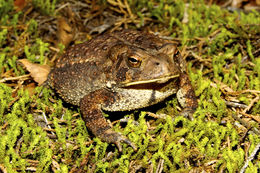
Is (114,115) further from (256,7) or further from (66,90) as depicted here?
(256,7)

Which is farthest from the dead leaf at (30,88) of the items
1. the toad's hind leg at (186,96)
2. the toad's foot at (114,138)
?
the toad's hind leg at (186,96)

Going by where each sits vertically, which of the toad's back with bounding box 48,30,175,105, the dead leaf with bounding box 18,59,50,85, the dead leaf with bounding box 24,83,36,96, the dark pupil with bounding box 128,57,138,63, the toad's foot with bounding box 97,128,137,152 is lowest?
the dead leaf with bounding box 24,83,36,96

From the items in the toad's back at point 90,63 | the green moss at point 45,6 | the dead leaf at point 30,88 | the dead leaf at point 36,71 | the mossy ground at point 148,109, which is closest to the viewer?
the mossy ground at point 148,109

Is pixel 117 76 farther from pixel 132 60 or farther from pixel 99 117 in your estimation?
pixel 99 117

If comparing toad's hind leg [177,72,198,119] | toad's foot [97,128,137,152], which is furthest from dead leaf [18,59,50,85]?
toad's hind leg [177,72,198,119]

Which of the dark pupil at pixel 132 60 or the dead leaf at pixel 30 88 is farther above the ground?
the dark pupil at pixel 132 60

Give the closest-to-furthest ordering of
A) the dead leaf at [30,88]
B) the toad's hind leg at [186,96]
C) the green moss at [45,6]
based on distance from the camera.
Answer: the toad's hind leg at [186,96]
the dead leaf at [30,88]
the green moss at [45,6]

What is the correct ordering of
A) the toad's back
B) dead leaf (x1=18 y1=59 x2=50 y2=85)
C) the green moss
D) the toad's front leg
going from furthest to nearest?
the green moss → dead leaf (x1=18 y1=59 x2=50 y2=85) → the toad's back → the toad's front leg

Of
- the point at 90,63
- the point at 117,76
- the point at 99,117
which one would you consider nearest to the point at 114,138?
the point at 99,117

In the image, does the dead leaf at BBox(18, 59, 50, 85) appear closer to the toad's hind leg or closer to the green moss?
the green moss

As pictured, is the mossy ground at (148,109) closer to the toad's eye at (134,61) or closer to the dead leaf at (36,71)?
the dead leaf at (36,71)
